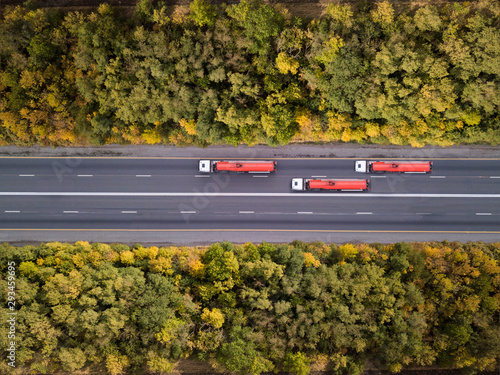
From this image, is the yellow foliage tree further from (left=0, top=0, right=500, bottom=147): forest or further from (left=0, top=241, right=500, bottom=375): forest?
(left=0, top=241, right=500, bottom=375): forest

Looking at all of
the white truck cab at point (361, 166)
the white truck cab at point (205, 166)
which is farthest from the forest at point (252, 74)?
the white truck cab at point (205, 166)

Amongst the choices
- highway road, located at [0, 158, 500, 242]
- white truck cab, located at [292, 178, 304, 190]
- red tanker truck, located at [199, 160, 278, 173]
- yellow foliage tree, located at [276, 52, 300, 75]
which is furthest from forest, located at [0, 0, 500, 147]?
white truck cab, located at [292, 178, 304, 190]

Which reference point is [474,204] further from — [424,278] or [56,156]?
[56,156]

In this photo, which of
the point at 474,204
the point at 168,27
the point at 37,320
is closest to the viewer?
the point at 37,320

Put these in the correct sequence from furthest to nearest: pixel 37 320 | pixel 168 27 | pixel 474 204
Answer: pixel 474 204 < pixel 168 27 < pixel 37 320

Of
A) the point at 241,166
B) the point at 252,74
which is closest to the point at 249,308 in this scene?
the point at 241,166

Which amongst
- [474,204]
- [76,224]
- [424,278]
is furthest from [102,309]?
[474,204]
